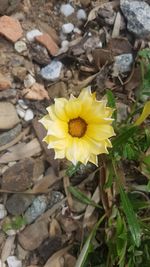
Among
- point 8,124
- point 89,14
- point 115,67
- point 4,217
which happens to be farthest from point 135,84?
point 4,217

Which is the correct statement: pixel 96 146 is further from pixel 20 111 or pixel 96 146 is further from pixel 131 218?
pixel 20 111

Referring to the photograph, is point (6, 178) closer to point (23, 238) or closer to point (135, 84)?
point (23, 238)

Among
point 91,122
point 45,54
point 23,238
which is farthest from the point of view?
point 45,54

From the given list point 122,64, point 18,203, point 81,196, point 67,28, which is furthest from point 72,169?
point 67,28

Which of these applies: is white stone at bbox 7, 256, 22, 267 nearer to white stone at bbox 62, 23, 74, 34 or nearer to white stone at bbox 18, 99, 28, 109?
white stone at bbox 18, 99, 28, 109

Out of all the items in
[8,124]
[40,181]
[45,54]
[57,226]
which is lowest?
[57,226]

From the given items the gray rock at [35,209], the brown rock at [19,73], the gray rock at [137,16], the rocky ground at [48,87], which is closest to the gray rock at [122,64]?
the rocky ground at [48,87]

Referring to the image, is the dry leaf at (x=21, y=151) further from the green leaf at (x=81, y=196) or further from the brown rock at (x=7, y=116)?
the green leaf at (x=81, y=196)

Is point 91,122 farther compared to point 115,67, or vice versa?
point 115,67
